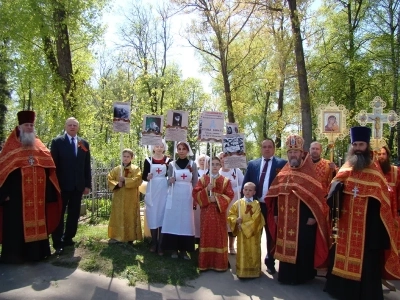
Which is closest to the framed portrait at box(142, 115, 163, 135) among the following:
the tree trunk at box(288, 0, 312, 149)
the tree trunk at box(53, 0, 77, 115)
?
the tree trunk at box(53, 0, 77, 115)

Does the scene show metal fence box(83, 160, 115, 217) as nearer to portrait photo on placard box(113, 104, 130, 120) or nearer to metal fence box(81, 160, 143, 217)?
metal fence box(81, 160, 143, 217)

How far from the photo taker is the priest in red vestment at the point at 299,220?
576 centimetres

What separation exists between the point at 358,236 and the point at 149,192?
11.8 ft

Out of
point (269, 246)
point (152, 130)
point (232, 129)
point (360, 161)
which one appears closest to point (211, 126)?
point (232, 129)

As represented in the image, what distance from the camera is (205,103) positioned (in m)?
34.2

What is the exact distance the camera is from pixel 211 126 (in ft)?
21.9

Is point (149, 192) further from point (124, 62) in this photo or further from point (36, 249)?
point (124, 62)

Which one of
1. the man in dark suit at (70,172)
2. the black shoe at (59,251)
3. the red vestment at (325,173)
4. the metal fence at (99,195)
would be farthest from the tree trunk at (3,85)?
the red vestment at (325,173)

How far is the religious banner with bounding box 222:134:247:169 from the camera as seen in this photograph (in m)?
6.51

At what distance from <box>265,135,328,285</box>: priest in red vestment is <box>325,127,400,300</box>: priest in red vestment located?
0.34 meters

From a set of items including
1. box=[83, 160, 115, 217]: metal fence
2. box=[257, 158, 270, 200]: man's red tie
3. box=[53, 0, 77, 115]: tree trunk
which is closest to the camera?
box=[257, 158, 270, 200]: man's red tie

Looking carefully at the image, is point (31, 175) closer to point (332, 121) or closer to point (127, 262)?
point (127, 262)

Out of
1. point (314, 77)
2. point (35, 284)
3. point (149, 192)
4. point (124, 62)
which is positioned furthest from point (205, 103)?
point (35, 284)

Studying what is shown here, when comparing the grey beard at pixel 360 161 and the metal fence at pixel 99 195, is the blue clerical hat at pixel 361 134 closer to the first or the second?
the grey beard at pixel 360 161
